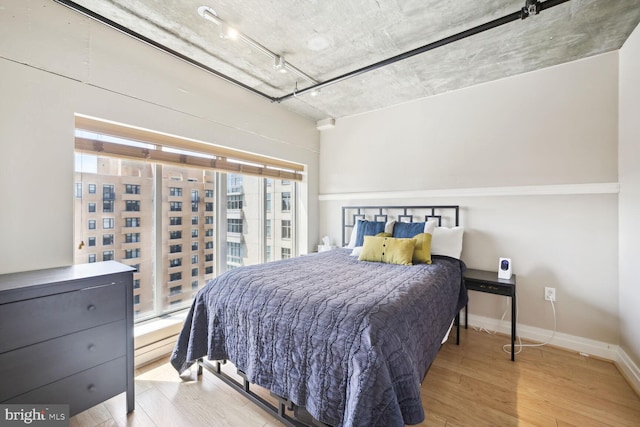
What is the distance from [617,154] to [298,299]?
2903 millimetres

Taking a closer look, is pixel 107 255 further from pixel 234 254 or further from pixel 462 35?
pixel 462 35

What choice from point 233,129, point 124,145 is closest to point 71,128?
point 124,145

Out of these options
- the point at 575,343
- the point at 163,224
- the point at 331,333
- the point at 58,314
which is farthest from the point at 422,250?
the point at 58,314

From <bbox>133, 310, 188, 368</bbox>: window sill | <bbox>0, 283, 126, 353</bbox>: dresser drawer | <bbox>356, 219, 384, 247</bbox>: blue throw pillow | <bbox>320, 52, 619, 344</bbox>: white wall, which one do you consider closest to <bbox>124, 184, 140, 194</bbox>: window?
<bbox>0, 283, 126, 353</bbox>: dresser drawer

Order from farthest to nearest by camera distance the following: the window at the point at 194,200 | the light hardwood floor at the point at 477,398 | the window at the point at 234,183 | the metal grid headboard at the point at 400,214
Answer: the window at the point at 234,183 → the metal grid headboard at the point at 400,214 → the window at the point at 194,200 → the light hardwood floor at the point at 477,398

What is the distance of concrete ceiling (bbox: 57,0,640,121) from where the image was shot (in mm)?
1771

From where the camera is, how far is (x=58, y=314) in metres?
1.42

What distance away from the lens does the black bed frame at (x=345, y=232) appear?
1.44 m

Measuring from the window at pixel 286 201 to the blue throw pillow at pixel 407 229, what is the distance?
5.72 ft

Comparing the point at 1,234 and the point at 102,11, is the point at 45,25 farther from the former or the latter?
the point at 1,234

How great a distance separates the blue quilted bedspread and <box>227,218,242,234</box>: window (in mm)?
1296

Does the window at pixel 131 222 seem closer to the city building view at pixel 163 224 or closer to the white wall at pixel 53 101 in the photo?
the city building view at pixel 163 224

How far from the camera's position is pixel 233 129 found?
2.84 m

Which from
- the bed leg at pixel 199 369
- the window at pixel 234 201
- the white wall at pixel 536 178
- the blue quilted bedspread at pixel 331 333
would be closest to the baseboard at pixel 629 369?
the white wall at pixel 536 178
